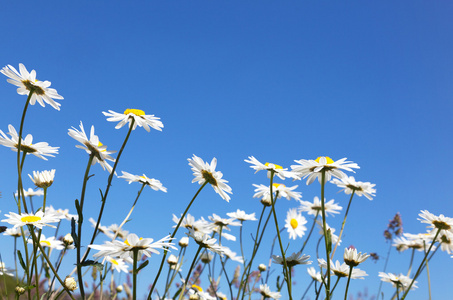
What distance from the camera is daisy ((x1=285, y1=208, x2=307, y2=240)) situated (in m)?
3.41

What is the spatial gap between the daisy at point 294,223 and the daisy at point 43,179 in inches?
77.9

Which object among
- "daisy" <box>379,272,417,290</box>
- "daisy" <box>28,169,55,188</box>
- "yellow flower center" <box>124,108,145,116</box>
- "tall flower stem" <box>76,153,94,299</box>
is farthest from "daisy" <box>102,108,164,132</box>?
"daisy" <box>379,272,417,290</box>

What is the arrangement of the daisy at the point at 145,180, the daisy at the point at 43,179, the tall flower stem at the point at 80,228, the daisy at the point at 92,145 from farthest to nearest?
the daisy at the point at 145,180 < the daisy at the point at 43,179 < the daisy at the point at 92,145 < the tall flower stem at the point at 80,228

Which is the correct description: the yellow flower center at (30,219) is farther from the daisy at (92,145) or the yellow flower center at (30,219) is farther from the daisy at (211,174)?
the daisy at (211,174)

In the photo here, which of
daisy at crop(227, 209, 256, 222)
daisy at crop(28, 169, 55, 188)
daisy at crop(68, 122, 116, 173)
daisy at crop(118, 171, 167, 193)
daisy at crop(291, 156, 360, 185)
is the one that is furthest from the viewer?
daisy at crop(227, 209, 256, 222)

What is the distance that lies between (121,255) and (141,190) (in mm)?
862

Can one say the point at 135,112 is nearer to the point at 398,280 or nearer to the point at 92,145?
the point at 92,145

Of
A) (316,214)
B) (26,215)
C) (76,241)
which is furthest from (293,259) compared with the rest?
(316,214)

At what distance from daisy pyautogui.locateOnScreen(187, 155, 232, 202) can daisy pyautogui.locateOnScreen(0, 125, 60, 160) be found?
0.79m

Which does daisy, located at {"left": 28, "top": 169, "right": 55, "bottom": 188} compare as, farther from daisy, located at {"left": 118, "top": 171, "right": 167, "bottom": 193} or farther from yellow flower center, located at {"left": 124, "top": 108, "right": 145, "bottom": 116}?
Answer: yellow flower center, located at {"left": 124, "top": 108, "right": 145, "bottom": 116}

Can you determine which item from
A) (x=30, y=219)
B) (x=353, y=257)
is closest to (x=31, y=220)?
(x=30, y=219)

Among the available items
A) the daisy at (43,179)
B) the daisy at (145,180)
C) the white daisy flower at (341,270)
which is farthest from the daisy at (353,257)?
the daisy at (43,179)

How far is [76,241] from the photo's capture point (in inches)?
57.2

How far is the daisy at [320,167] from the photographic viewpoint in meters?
1.85
